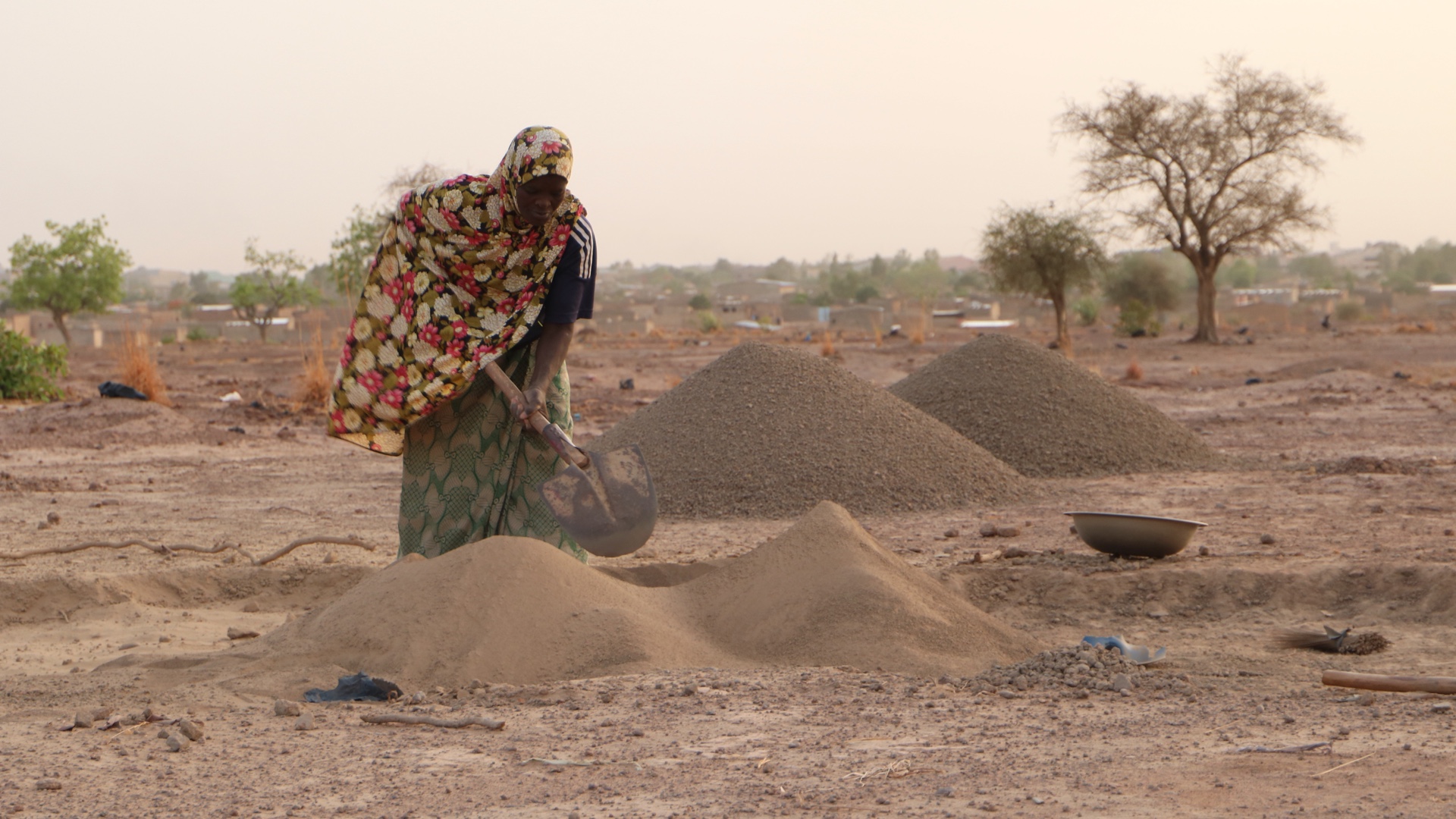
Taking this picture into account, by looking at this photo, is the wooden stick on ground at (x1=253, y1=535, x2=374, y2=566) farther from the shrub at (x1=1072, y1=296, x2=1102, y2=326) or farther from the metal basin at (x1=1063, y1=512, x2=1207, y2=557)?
the shrub at (x1=1072, y1=296, x2=1102, y2=326)

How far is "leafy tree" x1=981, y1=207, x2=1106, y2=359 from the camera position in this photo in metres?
25.8

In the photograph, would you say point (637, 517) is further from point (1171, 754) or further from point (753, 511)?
point (753, 511)

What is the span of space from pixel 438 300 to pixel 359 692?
4.56 feet

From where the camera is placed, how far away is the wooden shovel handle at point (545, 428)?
3.71m

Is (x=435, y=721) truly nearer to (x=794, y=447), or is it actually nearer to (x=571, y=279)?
(x=571, y=279)

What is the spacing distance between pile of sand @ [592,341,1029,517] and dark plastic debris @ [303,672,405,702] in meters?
3.54

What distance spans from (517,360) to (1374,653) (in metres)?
2.63

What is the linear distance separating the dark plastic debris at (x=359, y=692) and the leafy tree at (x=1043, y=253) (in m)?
23.5

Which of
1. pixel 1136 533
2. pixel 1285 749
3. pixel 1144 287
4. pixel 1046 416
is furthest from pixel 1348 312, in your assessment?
pixel 1285 749

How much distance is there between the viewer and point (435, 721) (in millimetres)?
2766

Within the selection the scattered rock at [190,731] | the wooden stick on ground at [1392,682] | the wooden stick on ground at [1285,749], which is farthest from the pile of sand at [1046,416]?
the scattered rock at [190,731]

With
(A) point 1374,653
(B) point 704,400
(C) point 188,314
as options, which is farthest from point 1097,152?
(C) point 188,314

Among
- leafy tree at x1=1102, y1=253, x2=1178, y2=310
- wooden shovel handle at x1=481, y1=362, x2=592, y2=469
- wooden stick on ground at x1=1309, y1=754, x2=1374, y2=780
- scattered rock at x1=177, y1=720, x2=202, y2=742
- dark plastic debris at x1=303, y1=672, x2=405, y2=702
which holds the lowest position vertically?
dark plastic debris at x1=303, y1=672, x2=405, y2=702

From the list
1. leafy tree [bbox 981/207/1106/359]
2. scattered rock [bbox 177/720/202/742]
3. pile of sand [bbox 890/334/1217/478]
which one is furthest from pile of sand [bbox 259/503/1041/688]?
leafy tree [bbox 981/207/1106/359]
